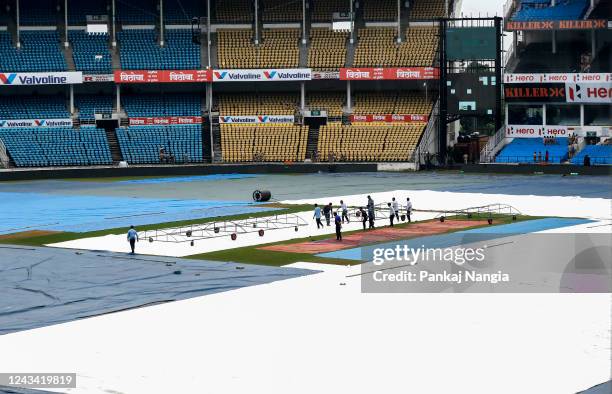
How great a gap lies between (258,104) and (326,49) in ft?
28.2

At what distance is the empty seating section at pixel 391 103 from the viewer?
89.5 metres

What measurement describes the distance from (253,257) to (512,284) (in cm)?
1058

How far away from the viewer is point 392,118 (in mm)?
88625

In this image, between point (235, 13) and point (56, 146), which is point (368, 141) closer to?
point (235, 13)

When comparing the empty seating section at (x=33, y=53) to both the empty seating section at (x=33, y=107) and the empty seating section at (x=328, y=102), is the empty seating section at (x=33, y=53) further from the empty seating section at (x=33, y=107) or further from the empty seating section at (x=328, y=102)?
the empty seating section at (x=328, y=102)

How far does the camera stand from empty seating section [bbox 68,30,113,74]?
293 ft

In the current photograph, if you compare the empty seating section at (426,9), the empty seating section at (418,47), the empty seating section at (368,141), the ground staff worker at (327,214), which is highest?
the empty seating section at (426,9)

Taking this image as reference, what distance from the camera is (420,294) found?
28.5 metres

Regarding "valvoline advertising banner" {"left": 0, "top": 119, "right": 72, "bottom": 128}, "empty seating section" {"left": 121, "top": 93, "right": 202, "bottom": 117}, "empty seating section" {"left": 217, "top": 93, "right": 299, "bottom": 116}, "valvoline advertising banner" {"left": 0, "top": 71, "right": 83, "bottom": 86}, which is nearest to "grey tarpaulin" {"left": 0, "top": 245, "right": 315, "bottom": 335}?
"valvoline advertising banner" {"left": 0, "top": 119, "right": 72, "bottom": 128}

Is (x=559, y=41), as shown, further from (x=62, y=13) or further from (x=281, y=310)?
(x=281, y=310)

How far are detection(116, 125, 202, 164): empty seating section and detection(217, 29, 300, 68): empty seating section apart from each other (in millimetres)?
7758

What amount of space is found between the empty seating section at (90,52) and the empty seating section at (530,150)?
37.8 meters

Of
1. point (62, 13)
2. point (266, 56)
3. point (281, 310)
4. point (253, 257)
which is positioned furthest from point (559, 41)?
point (281, 310)

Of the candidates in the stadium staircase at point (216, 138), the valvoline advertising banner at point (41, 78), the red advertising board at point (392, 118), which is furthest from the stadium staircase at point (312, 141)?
the valvoline advertising banner at point (41, 78)
